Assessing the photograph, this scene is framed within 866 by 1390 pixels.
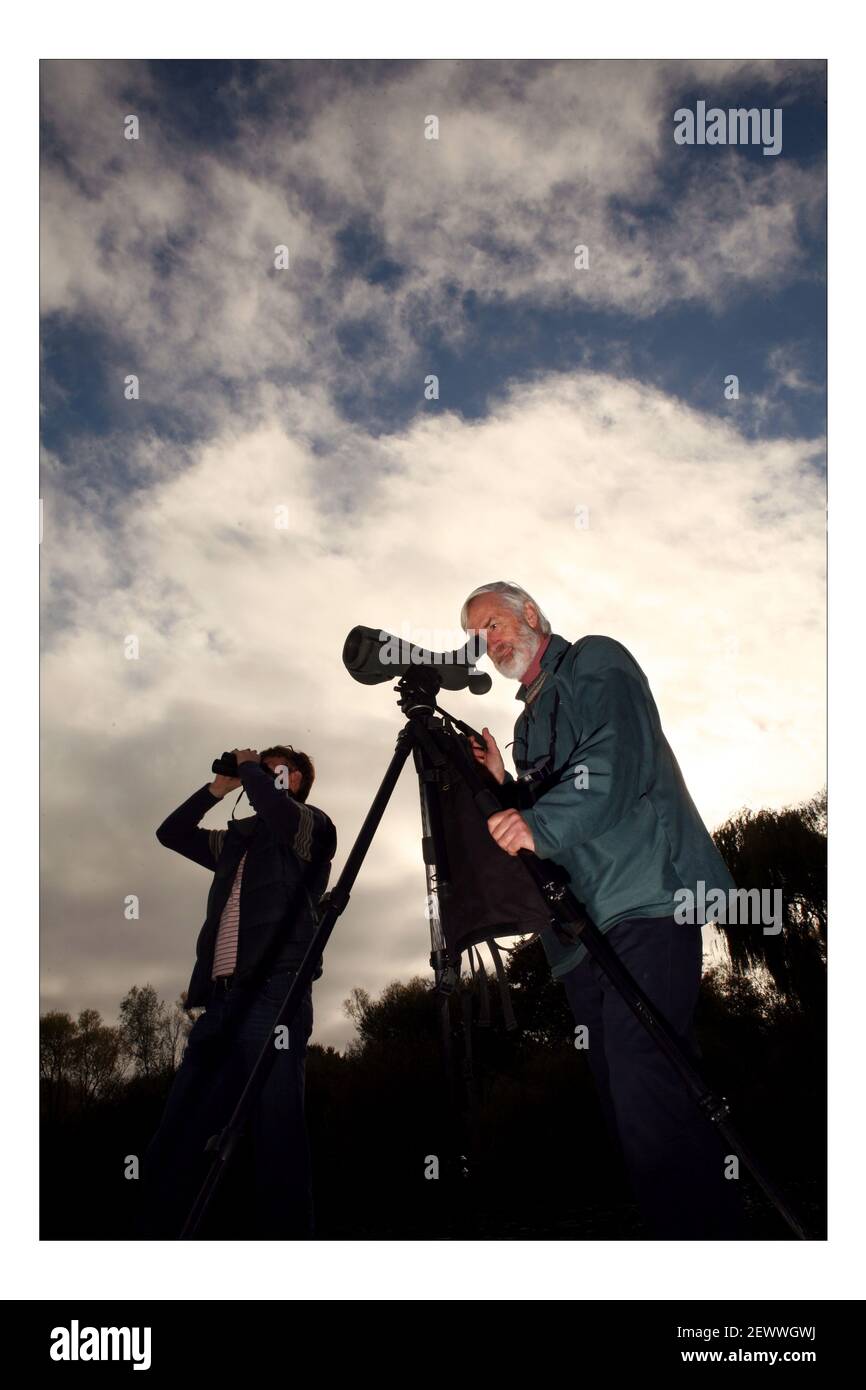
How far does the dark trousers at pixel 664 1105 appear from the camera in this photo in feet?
5.62

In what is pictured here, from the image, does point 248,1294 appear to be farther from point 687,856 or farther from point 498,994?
point 687,856

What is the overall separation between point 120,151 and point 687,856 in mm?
3200

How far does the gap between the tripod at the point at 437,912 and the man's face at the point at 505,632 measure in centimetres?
19

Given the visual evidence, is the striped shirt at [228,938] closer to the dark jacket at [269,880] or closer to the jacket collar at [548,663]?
the dark jacket at [269,880]

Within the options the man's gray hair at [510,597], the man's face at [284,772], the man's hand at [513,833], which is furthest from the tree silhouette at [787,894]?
the man's hand at [513,833]

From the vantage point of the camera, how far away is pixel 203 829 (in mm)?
3553

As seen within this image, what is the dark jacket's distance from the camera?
9.00 feet

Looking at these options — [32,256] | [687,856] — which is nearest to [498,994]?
[687,856]

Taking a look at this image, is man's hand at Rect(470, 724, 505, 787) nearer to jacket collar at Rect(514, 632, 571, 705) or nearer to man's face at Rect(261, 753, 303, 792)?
jacket collar at Rect(514, 632, 571, 705)

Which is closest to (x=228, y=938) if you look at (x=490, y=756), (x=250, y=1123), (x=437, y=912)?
(x=250, y=1123)

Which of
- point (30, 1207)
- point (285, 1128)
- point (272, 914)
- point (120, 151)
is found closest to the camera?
point (30, 1207)

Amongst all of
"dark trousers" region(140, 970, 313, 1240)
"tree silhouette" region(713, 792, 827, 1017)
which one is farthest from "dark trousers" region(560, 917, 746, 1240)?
"tree silhouette" region(713, 792, 827, 1017)

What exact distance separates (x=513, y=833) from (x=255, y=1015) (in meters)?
1.24

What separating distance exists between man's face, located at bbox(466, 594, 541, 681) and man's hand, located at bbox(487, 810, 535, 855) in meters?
0.66
